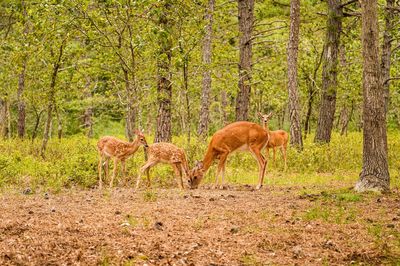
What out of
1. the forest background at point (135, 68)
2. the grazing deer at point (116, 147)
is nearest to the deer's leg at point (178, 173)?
the grazing deer at point (116, 147)

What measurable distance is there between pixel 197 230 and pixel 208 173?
289 inches

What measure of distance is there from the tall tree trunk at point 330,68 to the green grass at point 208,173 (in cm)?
139

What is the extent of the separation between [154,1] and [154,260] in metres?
8.43

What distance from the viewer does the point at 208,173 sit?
50.8 feet

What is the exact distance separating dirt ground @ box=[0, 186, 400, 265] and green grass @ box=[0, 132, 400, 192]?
54.0 inches

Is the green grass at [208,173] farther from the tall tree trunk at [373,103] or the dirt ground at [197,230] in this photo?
the dirt ground at [197,230]

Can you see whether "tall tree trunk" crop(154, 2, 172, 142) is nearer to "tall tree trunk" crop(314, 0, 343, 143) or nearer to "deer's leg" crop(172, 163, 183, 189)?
"deer's leg" crop(172, 163, 183, 189)

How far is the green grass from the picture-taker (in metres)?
13.3

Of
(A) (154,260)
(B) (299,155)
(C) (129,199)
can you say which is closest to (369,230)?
(A) (154,260)

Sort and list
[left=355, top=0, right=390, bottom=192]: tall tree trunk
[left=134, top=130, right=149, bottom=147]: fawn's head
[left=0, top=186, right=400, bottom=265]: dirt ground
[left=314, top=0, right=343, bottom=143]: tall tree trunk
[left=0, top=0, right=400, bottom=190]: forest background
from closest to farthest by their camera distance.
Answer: [left=0, top=186, right=400, bottom=265]: dirt ground
[left=355, top=0, right=390, bottom=192]: tall tree trunk
[left=134, top=130, right=149, bottom=147]: fawn's head
[left=0, top=0, right=400, bottom=190]: forest background
[left=314, top=0, right=343, bottom=143]: tall tree trunk

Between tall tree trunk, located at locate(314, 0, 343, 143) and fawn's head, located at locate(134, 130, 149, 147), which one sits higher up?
tall tree trunk, located at locate(314, 0, 343, 143)

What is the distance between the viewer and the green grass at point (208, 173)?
13.3m

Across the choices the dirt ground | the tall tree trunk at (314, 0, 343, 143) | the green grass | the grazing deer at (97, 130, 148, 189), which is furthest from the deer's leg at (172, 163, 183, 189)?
the tall tree trunk at (314, 0, 343, 143)

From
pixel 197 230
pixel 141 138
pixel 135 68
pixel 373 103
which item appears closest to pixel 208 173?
pixel 141 138
